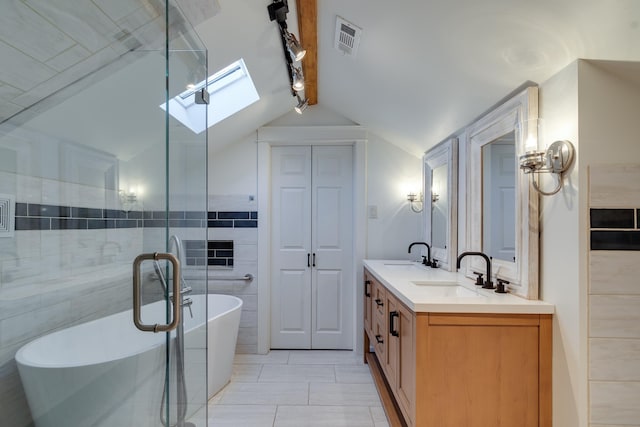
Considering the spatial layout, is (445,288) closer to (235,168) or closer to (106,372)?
(106,372)

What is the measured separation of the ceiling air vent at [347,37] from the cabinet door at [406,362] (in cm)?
151

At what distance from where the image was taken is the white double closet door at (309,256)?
122 inches

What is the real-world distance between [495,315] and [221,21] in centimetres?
192

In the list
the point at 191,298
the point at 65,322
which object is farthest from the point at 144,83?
the point at 65,322

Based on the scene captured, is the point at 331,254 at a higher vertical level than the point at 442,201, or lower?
lower

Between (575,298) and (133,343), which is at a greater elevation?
(575,298)

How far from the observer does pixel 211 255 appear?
301cm

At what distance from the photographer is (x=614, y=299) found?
45.4 inches

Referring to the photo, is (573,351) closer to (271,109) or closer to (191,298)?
(191,298)

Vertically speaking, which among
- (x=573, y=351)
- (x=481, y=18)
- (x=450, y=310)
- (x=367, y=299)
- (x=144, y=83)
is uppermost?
(x=481, y=18)

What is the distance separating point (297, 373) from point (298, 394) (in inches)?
13.0

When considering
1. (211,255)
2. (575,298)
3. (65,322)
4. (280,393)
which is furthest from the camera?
(211,255)

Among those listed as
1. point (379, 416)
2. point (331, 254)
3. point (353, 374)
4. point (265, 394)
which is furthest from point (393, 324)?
point (331, 254)

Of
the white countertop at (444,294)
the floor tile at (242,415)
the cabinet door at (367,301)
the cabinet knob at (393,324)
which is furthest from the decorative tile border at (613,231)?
the floor tile at (242,415)
